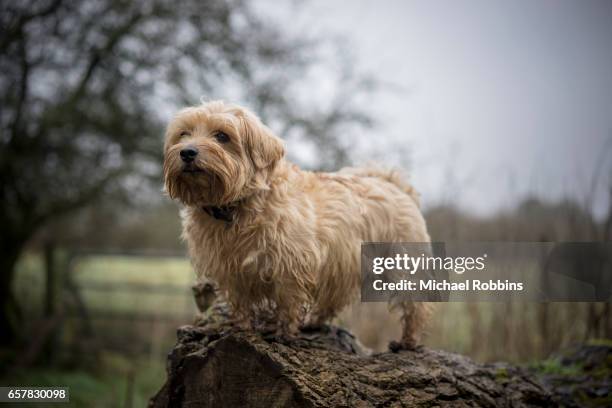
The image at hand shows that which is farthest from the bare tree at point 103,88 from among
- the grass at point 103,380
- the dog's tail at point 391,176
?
the dog's tail at point 391,176

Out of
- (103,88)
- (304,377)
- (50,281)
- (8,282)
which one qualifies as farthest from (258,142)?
(50,281)

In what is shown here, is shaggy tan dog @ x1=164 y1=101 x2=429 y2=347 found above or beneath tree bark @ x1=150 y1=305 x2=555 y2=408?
above

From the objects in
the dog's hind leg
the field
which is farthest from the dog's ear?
the field

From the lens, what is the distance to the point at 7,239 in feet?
29.5

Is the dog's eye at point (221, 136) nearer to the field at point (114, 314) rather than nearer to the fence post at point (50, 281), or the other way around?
the field at point (114, 314)

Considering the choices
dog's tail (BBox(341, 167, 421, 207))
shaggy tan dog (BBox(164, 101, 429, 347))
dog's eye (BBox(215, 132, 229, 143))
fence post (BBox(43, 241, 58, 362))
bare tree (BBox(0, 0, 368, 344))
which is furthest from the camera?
fence post (BBox(43, 241, 58, 362))

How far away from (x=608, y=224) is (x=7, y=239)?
9.40m

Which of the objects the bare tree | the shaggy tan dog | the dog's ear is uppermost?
the bare tree

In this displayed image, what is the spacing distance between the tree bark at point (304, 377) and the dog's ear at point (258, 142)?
1.10m

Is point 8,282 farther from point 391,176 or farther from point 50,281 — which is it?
point 391,176

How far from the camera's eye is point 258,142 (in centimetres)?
320

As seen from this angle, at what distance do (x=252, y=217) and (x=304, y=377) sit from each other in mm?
1028

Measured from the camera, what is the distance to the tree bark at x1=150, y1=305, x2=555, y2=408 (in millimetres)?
2910

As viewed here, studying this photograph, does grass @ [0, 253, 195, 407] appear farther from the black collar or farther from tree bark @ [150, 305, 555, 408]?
the black collar
